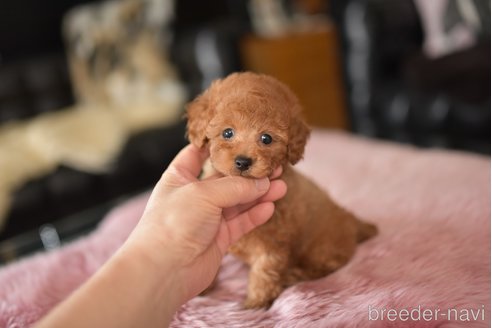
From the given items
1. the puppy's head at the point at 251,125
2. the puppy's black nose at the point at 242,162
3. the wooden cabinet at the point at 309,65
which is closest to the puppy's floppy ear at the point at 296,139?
the puppy's head at the point at 251,125

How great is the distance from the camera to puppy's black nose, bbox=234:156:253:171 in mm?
1101

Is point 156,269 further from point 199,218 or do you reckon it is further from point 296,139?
point 296,139

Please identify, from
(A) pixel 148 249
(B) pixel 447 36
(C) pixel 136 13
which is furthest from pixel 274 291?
(C) pixel 136 13

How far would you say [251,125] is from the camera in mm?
1116

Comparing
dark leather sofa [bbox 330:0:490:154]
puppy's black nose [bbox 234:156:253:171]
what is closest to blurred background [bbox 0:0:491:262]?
dark leather sofa [bbox 330:0:490:154]

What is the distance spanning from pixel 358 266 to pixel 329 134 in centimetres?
125

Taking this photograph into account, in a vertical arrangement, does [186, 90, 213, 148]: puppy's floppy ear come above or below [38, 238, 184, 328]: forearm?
above

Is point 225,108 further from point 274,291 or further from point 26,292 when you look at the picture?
point 26,292

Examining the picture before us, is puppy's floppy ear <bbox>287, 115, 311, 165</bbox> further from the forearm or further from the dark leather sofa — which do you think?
the dark leather sofa

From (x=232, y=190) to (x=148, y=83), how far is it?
266cm

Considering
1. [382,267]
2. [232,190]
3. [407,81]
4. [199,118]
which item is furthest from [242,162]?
[407,81]

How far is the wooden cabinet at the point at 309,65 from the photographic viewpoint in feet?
13.4

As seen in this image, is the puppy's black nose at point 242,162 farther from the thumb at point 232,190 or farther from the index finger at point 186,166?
the index finger at point 186,166

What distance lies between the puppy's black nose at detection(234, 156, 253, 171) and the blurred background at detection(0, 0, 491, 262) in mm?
1842
